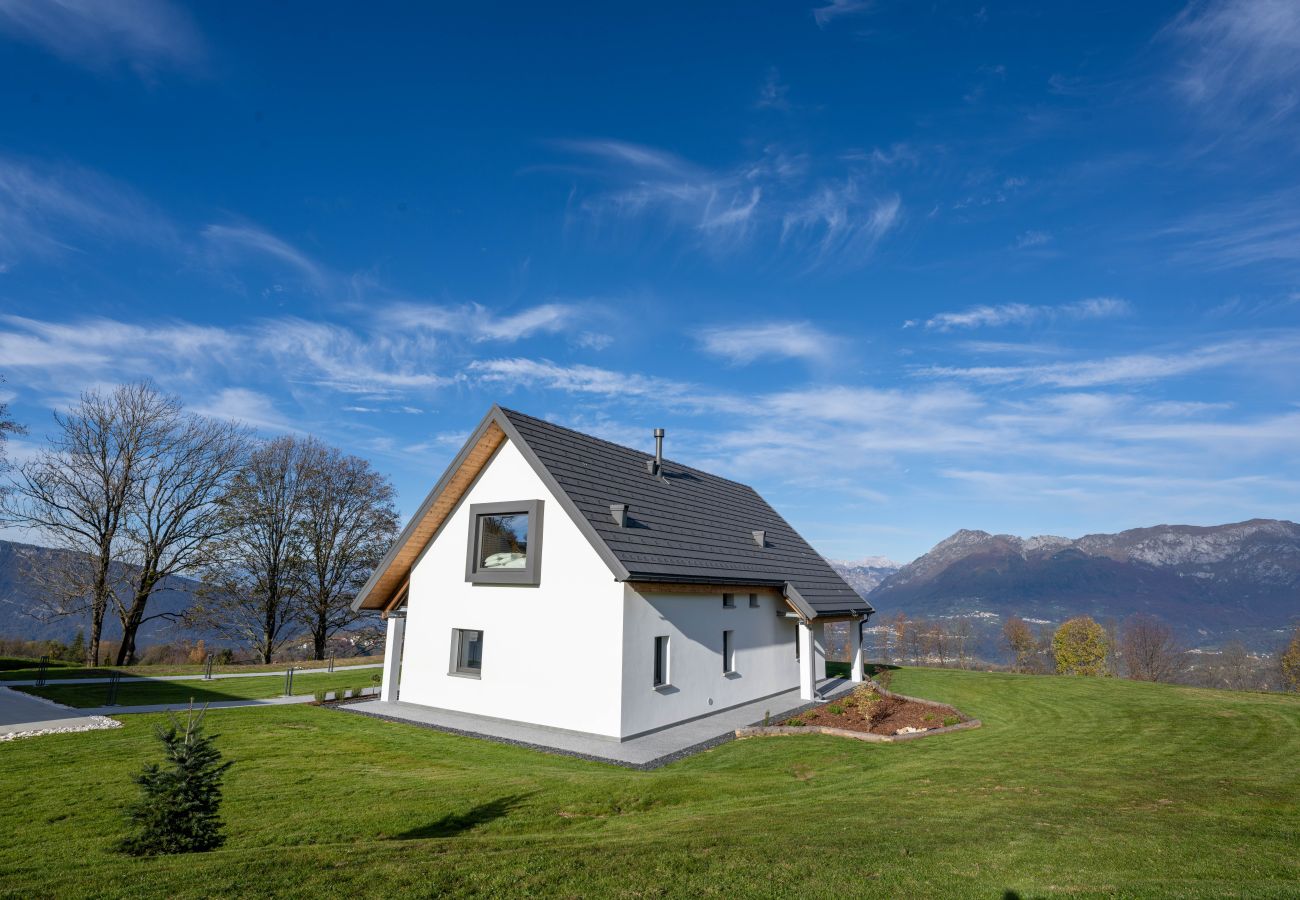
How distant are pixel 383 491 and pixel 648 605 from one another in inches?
1032

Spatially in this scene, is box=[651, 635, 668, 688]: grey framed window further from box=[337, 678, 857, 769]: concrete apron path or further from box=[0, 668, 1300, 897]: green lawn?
box=[0, 668, 1300, 897]: green lawn

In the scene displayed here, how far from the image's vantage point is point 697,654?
15.3 meters

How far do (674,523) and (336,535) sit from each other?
2412cm

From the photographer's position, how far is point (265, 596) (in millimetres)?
31625

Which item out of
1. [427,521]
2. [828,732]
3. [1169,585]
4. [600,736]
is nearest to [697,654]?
[600,736]

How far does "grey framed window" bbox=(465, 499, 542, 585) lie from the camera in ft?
48.1

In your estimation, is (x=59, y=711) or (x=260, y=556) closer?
(x=59, y=711)

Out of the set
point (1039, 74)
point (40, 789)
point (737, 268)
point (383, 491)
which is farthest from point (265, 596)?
point (1039, 74)

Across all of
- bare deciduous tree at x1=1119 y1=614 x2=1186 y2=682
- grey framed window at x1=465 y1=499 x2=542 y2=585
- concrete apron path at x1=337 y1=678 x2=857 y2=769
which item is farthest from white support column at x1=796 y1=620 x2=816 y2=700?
bare deciduous tree at x1=1119 y1=614 x2=1186 y2=682

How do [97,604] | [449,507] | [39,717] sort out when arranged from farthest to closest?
1. [97,604]
2. [449,507]
3. [39,717]

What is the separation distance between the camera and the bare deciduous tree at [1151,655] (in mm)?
38969

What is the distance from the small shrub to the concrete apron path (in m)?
6.89

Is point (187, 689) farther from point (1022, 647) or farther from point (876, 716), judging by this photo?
point (1022, 647)

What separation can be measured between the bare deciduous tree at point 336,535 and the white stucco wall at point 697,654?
920 inches
